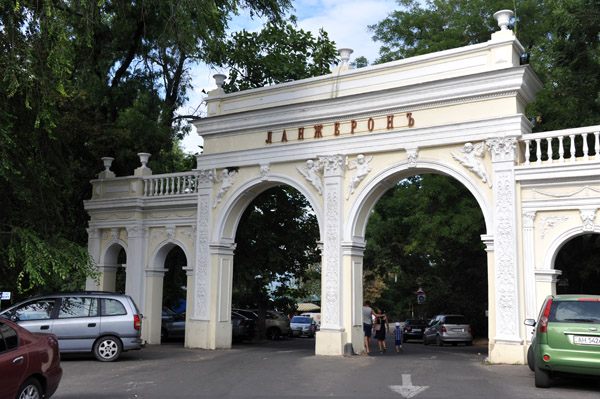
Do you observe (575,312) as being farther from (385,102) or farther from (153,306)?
(153,306)

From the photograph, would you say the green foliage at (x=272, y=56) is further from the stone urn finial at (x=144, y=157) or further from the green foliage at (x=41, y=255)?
the green foliage at (x=41, y=255)

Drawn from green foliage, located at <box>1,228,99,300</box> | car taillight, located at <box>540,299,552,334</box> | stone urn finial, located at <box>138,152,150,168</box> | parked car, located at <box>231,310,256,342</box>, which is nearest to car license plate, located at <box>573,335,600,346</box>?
car taillight, located at <box>540,299,552,334</box>

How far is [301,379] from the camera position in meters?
11.3

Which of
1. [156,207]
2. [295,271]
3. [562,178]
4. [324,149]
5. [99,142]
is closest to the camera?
[562,178]

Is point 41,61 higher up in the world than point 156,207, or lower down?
higher up

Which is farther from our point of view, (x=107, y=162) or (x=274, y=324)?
(x=274, y=324)

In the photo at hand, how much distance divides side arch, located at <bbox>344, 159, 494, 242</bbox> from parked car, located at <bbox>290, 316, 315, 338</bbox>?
18923 millimetres

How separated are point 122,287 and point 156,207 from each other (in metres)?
10.4

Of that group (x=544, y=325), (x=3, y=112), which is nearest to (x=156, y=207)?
(x=3, y=112)

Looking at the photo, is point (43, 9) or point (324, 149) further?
point (324, 149)

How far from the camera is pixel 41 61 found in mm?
12453

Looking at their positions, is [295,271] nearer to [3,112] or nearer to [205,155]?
[205,155]

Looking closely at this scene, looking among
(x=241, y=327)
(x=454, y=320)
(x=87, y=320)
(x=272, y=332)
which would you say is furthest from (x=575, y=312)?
(x=272, y=332)

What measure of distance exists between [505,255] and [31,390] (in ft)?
34.9
